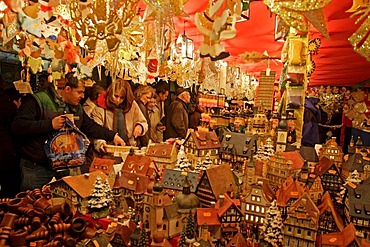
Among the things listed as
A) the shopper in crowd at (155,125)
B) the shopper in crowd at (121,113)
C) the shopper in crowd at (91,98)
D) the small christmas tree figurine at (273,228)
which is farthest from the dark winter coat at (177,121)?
the small christmas tree figurine at (273,228)

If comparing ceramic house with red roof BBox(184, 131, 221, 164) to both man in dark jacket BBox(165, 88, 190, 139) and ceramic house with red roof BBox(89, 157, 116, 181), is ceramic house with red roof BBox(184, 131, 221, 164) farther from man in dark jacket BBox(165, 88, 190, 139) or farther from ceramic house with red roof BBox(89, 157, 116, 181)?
man in dark jacket BBox(165, 88, 190, 139)

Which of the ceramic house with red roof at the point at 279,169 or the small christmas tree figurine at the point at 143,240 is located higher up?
the ceramic house with red roof at the point at 279,169

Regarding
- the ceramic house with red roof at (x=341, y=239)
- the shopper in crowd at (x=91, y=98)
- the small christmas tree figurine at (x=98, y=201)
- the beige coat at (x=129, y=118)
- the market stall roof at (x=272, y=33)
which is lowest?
the small christmas tree figurine at (x=98, y=201)

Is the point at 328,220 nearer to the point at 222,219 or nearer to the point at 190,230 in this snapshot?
the point at 222,219

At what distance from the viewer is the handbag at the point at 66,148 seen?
224 centimetres

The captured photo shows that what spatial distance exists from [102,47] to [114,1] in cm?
118

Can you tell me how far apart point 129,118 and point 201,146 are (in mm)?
1361

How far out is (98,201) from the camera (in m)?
1.87

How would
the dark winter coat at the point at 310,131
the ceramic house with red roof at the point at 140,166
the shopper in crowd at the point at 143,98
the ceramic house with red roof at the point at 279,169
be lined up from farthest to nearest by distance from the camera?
the shopper in crowd at the point at 143,98 → the dark winter coat at the point at 310,131 → the ceramic house with red roof at the point at 140,166 → the ceramic house with red roof at the point at 279,169

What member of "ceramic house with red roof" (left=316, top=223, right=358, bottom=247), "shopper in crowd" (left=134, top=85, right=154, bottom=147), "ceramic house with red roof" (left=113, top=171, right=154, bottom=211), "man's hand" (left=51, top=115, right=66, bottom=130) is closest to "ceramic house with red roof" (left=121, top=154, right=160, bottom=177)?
"ceramic house with red roof" (left=113, top=171, right=154, bottom=211)

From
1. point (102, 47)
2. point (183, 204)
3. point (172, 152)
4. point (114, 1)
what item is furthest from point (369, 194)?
point (102, 47)

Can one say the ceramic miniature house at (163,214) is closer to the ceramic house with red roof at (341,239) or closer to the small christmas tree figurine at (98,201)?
the small christmas tree figurine at (98,201)

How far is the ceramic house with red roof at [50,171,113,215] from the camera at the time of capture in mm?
1909

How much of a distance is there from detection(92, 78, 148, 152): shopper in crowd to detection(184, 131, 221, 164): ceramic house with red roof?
1.09 metres
